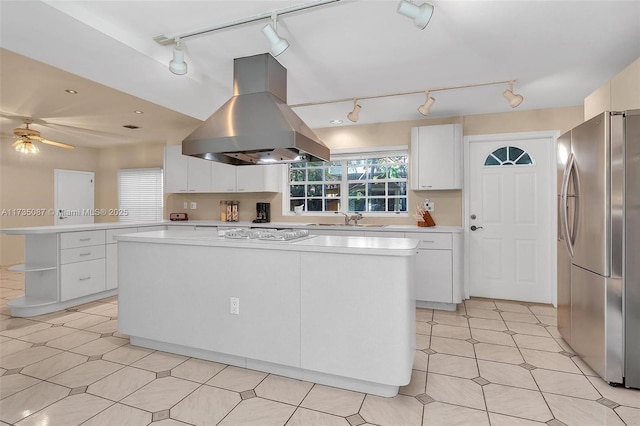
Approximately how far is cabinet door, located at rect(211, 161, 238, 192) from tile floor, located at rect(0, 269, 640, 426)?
2515 millimetres

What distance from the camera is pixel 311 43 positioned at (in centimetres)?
264

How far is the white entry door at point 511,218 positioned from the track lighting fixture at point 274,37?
2.99 meters

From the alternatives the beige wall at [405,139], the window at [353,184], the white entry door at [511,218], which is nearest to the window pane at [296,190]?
the window at [353,184]

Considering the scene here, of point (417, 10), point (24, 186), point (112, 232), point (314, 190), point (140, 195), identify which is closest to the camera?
point (417, 10)

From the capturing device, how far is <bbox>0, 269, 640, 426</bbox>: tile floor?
1.88 meters

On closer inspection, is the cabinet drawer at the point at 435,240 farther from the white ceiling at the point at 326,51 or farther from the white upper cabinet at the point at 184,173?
the white upper cabinet at the point at 184,173

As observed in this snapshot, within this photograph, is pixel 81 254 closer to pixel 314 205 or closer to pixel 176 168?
pixel 176 168

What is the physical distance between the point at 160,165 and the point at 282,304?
519cm

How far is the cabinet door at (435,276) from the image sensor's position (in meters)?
3.88

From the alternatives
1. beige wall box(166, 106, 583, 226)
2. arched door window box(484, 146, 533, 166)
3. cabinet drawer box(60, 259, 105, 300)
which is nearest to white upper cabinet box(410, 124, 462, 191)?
beige wall box(166, 106, 583, 226)

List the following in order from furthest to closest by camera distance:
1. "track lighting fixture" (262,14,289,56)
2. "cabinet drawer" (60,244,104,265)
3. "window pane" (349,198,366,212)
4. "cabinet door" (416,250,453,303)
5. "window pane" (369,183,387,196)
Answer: "window pane" (349,198,366,212) < "window pane" (369,183,387,196) < "cabinet door" (416,250,453,303) < "cabinet drawer" (60,244,104,265) < "track lighting fixture" (262,14,289,56)

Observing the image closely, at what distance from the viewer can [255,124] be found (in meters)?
2.45

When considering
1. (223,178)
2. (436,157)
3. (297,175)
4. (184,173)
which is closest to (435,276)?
(436,157)

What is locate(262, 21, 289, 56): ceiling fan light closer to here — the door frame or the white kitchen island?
the white kitchen island
